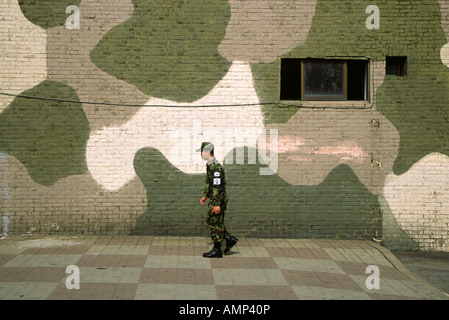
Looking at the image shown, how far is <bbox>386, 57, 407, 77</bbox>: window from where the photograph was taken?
9.82 m

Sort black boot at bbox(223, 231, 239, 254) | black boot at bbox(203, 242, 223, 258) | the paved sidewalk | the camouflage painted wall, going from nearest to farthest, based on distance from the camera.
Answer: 1. the paved sidewalk
2. black boot at bbox(203, 242, 223, 258)
3. black boot at bbox(223, 231, 239, 254)
4. the camouflage painted wall

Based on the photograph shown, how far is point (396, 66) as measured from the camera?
32.7 feet

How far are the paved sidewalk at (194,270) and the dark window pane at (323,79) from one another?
300 cm

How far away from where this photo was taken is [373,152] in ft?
31.7

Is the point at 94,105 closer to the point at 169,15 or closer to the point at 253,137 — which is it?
the point at 169,15

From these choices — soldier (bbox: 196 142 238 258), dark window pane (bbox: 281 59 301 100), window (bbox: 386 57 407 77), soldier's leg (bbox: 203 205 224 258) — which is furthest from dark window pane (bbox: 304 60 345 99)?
soldier's leg (bbox: 203 205 224 258)

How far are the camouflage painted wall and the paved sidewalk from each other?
600mm

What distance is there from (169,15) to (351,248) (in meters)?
5.77

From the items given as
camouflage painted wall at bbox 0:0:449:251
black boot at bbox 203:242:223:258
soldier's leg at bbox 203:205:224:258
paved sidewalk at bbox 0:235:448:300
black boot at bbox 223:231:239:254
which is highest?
camouflage painted wall at bbox 0:0:449:251

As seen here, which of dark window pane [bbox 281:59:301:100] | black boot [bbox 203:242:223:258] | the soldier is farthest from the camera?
dark window pane [bbox 281:59:301:100]

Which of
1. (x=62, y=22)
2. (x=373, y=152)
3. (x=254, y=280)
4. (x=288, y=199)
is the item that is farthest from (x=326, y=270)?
(x=62, y=22)

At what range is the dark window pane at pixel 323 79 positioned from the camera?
32.2 feet

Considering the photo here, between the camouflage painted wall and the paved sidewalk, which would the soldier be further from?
the camouflage painted wall

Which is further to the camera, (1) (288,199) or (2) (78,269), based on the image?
(1) (288,199)
